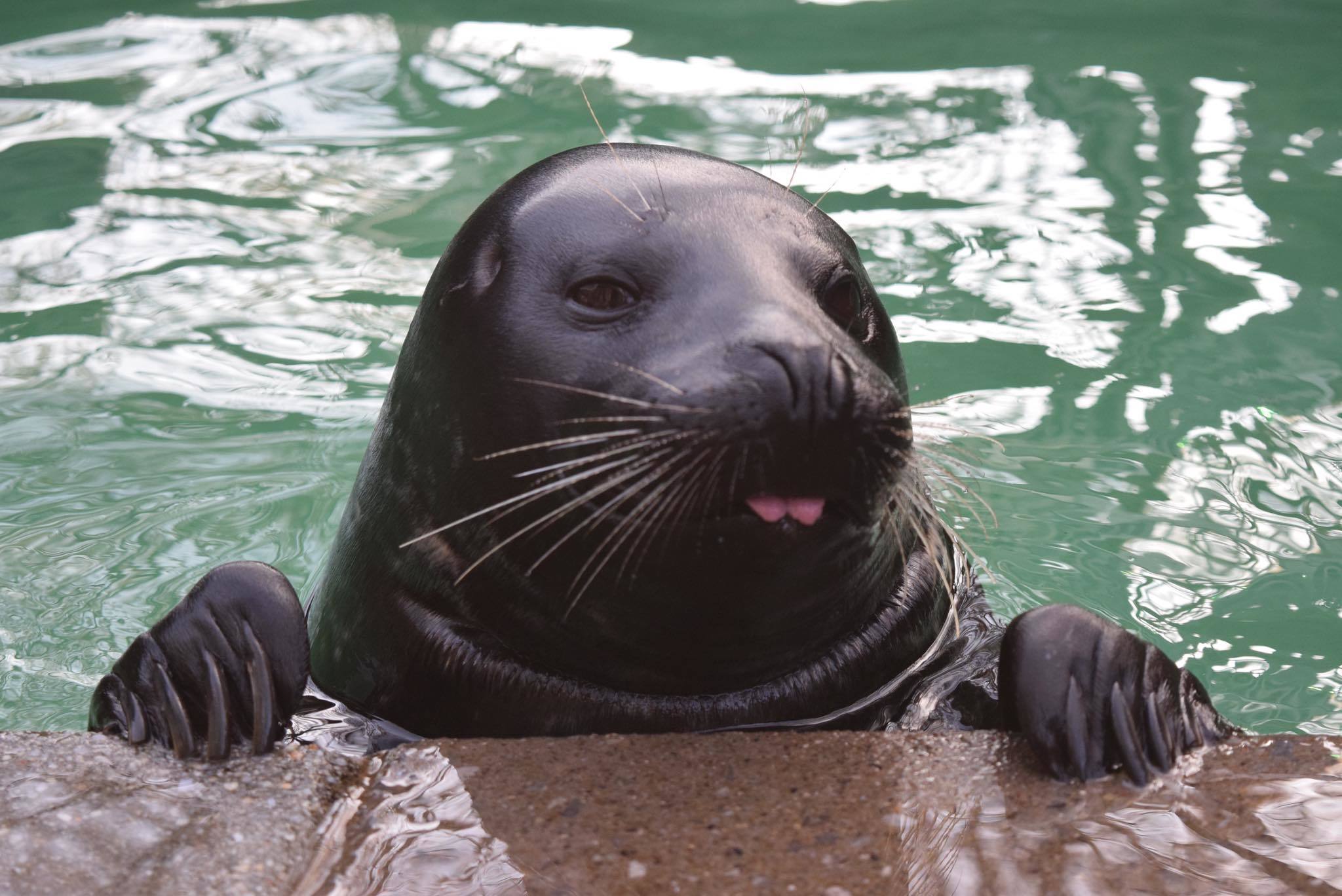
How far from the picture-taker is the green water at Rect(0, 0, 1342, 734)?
204 inches

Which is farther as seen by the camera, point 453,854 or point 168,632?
point 168,632

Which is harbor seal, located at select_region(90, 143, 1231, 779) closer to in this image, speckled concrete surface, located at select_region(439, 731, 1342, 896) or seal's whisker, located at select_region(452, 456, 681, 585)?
seal's whisker, located at select_region(452, 456, 681, 585)

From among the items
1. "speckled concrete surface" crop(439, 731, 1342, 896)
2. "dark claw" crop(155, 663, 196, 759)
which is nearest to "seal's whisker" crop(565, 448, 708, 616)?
"speckled concrete surface" crop(439, 731, 1342, 896)

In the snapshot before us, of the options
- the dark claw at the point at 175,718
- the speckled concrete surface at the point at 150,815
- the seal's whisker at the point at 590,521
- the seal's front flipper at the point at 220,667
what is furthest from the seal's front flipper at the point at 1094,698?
the dark claw at the point at 175,718

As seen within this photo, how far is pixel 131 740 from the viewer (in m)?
3.12

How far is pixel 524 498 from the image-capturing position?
3.06 metres

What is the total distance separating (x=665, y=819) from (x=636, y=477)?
0.64 m

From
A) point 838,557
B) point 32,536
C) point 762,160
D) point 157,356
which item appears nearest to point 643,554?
point 838,557

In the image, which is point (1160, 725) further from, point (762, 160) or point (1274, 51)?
point (1274, 51)

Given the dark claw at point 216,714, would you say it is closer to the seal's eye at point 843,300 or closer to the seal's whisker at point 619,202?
the seal's whisker at point 619,202

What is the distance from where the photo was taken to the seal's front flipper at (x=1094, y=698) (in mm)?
2934

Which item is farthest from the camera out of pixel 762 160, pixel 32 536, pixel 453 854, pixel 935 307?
pixel 762 160

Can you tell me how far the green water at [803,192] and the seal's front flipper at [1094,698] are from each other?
4.88ft

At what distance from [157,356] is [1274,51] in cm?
628
